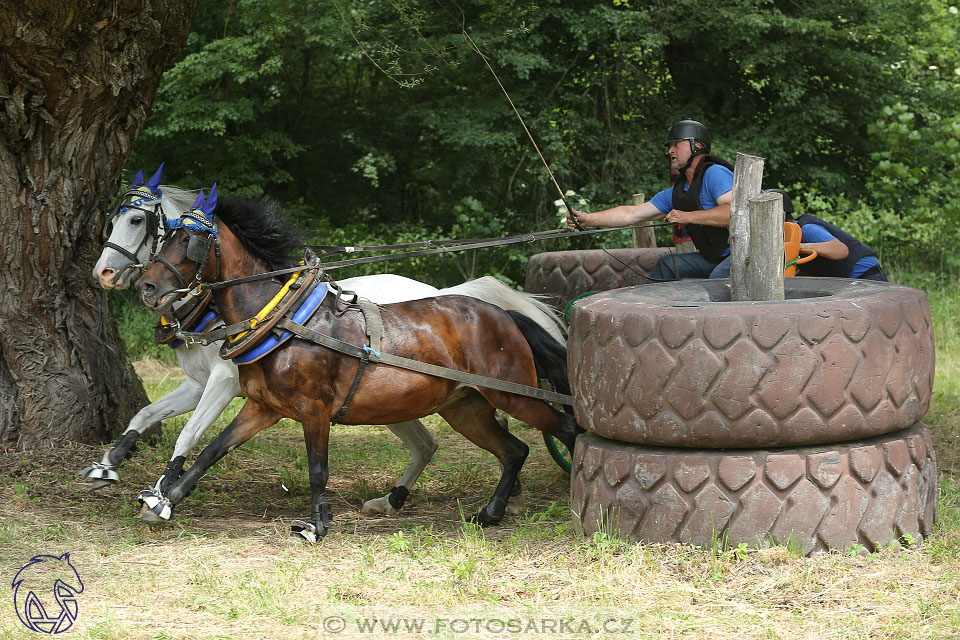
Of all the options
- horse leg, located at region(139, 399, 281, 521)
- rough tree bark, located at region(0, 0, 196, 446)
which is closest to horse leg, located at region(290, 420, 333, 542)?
horse leg, located at region(139, 399, 281, 521)

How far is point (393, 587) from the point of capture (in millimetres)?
3934

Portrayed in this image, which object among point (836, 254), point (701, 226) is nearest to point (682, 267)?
point (701, 226)

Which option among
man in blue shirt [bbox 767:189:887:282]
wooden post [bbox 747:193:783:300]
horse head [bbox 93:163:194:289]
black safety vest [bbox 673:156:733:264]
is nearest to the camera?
wooden post [bbox 747:193:783:300]

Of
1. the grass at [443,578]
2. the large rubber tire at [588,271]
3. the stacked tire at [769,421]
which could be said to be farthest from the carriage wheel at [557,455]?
the stacked tire at [769,421]

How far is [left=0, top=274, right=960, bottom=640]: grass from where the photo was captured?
3465mm

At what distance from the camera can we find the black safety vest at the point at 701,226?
599 cm

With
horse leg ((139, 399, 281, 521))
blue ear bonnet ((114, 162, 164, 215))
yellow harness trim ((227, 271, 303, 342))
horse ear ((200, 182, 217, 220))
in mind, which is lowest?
horse leg ((139, 399, 281, 521))

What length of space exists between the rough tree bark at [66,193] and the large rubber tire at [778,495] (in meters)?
3.96

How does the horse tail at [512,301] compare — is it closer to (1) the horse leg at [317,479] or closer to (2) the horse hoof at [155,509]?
(1) the horse leg at [317,479]

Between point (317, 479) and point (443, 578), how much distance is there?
120cm

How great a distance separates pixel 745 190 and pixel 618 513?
1.61m

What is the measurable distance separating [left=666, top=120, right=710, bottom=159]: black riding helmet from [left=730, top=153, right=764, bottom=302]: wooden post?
1.43 metres

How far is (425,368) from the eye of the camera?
5047 mm

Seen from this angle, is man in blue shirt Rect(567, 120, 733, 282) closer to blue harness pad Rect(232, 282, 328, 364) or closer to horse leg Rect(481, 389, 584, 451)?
horse leg Rect(481, 389, 584, 451)
